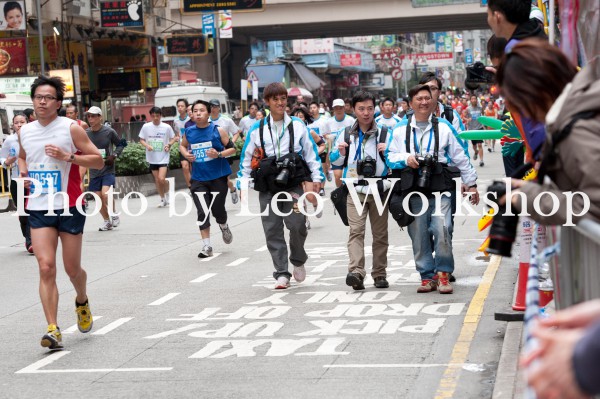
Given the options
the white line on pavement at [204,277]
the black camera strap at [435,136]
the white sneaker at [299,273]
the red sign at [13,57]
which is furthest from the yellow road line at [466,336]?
the red sign at [13,57]

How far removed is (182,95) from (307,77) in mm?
33806

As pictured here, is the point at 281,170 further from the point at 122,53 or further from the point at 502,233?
the point at 122,53

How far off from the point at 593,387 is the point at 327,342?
5.73 metres

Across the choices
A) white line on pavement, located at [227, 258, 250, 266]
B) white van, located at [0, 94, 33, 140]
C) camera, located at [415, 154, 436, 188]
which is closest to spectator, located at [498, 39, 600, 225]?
camera, located at [415, 154, 436, 188]

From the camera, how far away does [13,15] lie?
2775cm

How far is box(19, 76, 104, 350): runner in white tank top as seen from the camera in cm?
808

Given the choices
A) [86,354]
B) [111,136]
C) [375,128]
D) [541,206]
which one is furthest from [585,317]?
[111,136]

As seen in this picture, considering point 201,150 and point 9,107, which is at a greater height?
point 9,107

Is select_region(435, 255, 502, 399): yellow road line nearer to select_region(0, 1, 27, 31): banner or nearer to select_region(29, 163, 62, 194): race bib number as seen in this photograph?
select_region(29, 163, 62, 194): race bib number

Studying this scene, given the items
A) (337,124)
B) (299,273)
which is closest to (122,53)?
(337,124)

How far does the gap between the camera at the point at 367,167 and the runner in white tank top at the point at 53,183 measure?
2.78 meters

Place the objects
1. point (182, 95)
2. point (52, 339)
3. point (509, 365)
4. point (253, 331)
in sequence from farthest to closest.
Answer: point (182, 95) < point (253, 331) < point (52, 339) < point (509, 365)

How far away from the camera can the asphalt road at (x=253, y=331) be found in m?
6.70

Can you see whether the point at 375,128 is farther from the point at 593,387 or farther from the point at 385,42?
the point at 385,42
